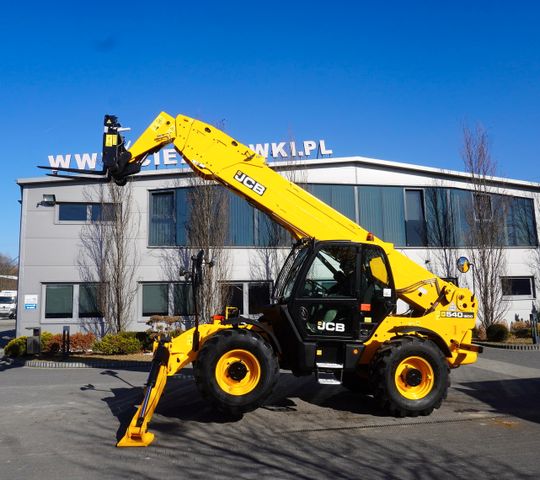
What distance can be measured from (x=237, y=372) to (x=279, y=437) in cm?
116

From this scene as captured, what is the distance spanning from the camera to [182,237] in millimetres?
19625

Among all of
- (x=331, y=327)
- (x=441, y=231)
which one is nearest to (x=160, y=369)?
(x=331, y=327)

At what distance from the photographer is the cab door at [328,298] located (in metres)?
7.32

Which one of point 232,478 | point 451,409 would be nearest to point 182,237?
point 451,409

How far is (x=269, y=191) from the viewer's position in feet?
27.2

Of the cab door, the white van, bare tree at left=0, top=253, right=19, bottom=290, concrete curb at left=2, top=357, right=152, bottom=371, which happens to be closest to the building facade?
concrete curb at left=2, top=357, right=152, bottom=371

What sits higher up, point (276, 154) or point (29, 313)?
point (276, 154)

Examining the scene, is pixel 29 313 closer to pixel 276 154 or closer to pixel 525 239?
pixel 276 154

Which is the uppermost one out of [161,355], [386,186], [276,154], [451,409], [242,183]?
[276,154]

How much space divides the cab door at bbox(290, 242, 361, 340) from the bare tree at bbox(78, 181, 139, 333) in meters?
13.1

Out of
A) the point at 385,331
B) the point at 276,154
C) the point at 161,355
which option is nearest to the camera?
the point at 161,355

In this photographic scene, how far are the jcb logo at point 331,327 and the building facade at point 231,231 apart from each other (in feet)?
39.9

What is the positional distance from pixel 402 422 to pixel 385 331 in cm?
135

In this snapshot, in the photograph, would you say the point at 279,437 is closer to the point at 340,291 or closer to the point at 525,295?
the point at 340,291
